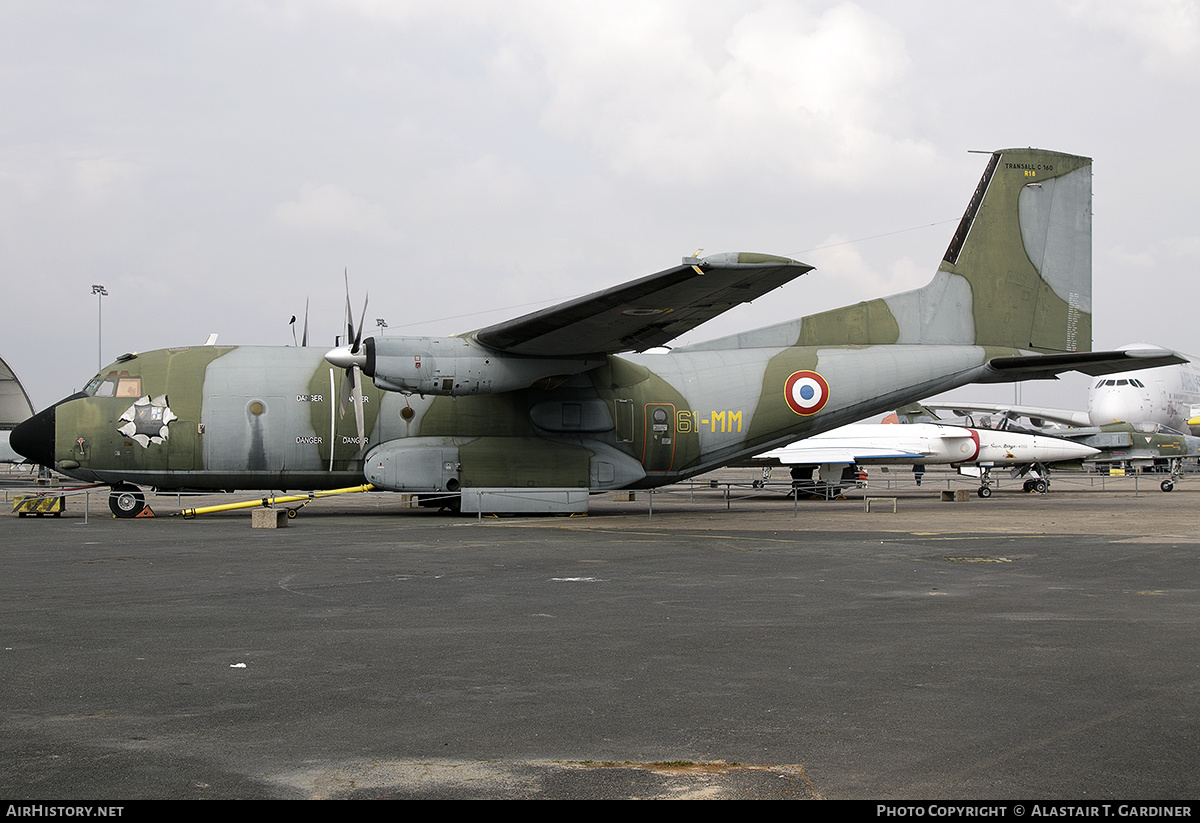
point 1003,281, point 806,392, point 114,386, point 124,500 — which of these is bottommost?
point 124,500

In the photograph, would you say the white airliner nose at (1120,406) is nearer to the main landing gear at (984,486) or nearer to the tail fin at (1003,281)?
the main landing gear at (984,486)

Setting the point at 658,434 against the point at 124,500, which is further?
the point at 658,434

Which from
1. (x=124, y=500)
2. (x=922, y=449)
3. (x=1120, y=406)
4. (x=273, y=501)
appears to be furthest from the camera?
(x=1120, y=406)

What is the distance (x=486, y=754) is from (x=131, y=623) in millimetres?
4906

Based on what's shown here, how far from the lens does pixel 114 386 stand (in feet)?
68.0

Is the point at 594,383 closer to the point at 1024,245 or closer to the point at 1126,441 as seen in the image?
the point at 1024,245

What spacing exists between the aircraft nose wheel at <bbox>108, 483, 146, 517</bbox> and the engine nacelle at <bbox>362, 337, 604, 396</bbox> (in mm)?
6667

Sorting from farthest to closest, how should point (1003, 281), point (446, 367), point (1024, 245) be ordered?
point (1024, 245) → point (1003, 281) → point (446, 367)

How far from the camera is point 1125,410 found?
6375 cm

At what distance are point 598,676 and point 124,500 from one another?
18.3 meters

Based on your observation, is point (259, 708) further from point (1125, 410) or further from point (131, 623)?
point (1125, 410)

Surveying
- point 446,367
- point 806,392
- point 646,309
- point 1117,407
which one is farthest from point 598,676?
point 1117,407

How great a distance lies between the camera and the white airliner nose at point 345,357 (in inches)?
769
